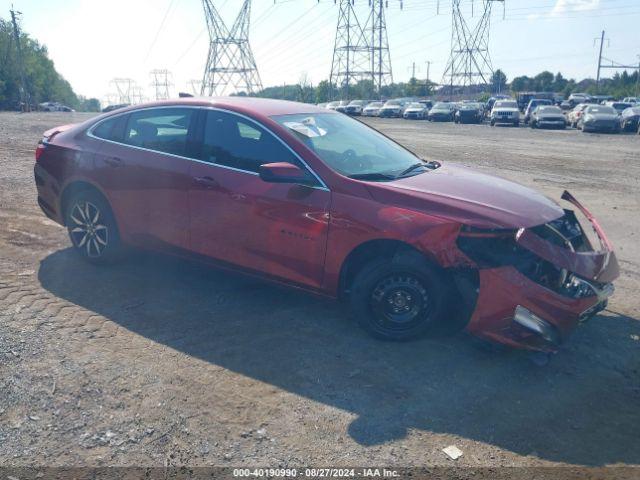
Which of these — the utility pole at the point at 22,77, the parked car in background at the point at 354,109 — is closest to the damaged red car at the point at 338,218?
the parked car in background at the point at 354,109

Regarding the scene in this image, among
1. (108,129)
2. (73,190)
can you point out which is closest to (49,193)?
(73,190)

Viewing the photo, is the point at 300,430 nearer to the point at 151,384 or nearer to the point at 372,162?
the point at 151,384

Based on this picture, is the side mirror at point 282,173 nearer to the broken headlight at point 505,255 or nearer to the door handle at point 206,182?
the door handle at point 206,182

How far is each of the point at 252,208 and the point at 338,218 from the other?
0.77 metres

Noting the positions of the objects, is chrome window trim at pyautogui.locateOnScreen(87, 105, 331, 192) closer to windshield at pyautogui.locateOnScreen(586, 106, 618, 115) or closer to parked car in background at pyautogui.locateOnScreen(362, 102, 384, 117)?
windshield at pyautogui.locateOnScreen(586, 106, 618, 115)

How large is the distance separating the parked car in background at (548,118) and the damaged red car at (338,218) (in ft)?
97.9

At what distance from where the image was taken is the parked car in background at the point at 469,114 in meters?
39.1

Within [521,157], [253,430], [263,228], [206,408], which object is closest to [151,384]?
[206,408]

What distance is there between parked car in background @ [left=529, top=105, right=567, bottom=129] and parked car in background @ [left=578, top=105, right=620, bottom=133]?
2.43 m

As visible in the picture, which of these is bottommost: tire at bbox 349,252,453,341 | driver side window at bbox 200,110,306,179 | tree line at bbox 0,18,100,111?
tire at bbox 349,252,453,341

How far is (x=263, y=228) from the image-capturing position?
4.57 meters

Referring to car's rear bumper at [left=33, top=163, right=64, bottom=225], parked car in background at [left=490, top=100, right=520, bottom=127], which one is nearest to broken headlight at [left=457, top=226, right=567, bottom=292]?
car's rear bumper at [left=33, top=163, right=64, bottom=225]

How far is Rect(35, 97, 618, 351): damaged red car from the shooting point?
3891 mm

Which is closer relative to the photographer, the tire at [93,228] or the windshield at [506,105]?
the tire at [93,228]
